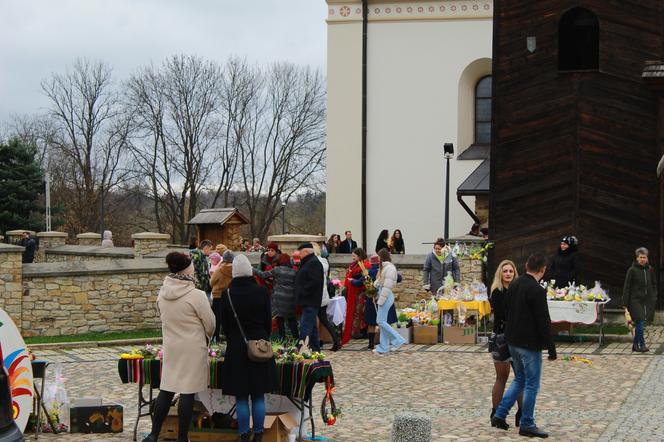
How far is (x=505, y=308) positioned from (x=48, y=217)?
122 feet

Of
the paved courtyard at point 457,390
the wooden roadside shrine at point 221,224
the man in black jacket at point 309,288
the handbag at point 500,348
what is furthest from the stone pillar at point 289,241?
the handbag at point 500,348

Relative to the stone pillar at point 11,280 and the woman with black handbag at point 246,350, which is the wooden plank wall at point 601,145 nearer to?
the stone pillar at point 11,280

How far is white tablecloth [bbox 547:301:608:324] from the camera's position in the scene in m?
18.8

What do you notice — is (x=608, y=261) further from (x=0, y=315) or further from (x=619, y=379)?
(x=0, y=315)

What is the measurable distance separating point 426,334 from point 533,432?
8.89m

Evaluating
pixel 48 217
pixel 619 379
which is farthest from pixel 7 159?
pixel 619 379

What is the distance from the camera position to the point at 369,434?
11.1m

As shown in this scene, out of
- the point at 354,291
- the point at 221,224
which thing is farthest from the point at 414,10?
the point at 354,291

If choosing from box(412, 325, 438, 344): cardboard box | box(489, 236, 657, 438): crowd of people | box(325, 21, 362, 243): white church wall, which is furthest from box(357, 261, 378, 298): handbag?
box(325, 21, 362, 243): white church wall

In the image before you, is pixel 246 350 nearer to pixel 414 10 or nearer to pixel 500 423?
pixel 500 423

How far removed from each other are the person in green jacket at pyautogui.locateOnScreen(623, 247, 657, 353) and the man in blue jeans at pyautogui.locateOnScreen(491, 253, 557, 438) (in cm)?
725

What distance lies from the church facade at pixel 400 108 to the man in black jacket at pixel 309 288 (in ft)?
53.8

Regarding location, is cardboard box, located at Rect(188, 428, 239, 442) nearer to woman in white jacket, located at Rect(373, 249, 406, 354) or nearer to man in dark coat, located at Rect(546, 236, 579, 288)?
woman in white jacket, located at Rect(373, 249, 406, 354)

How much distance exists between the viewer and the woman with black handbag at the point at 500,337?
11.5 metres
